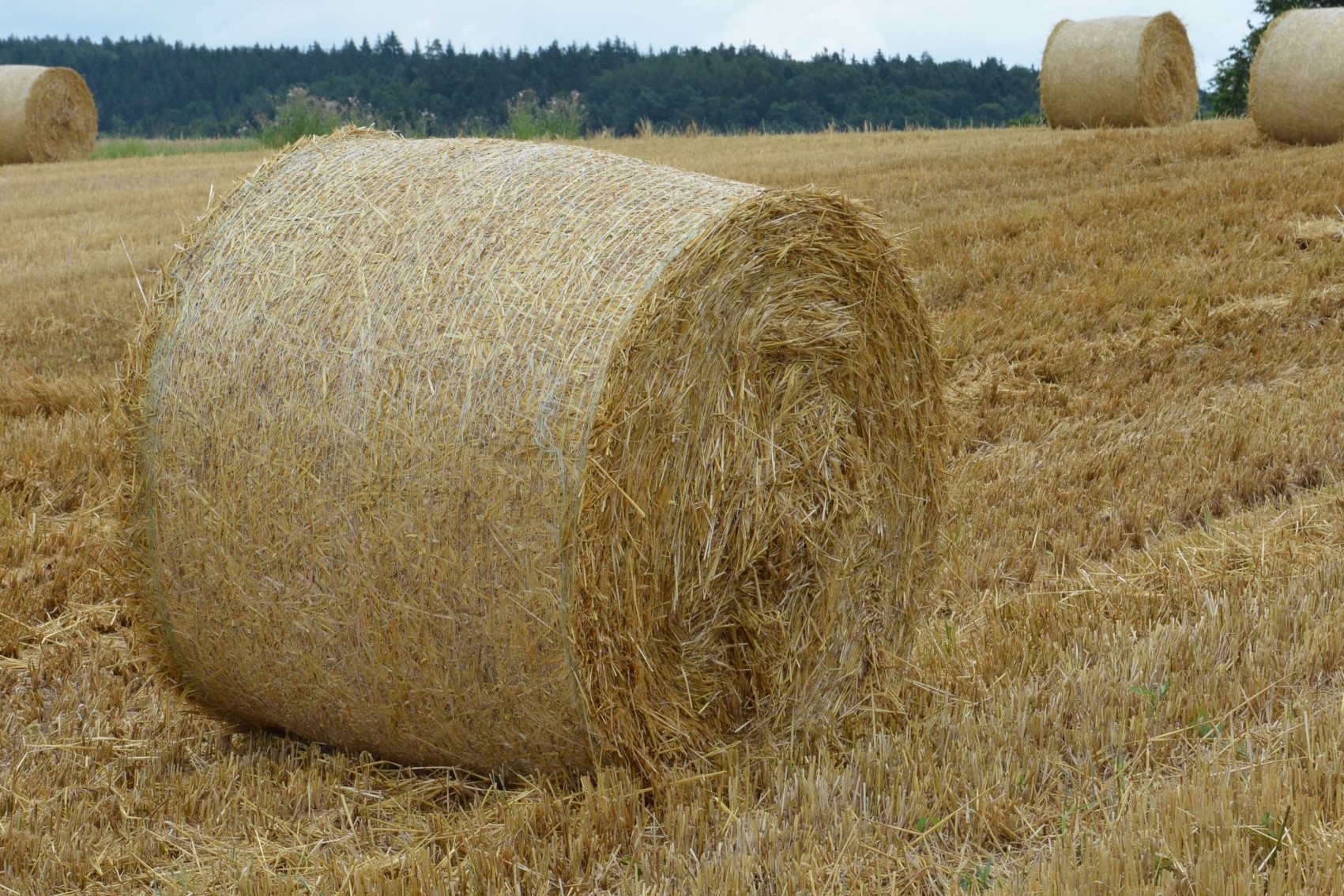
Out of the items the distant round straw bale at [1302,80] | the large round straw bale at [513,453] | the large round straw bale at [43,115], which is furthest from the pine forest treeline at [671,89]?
the large round straw bale at [513,453]

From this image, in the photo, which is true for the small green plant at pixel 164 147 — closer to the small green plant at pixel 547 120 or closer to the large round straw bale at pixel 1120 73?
the small green plant at pixel 547 120

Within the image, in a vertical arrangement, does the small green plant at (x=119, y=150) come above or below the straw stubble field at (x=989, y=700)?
above

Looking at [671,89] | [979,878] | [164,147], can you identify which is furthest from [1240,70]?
[979,878]

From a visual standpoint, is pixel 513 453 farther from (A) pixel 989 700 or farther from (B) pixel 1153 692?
(B) pixel 1153 692

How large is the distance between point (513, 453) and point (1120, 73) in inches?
672

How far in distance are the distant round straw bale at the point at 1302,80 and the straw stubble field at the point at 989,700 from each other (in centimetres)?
640

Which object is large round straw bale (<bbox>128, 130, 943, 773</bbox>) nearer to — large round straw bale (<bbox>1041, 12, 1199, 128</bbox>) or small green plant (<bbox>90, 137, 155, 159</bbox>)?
large round straw bale (<bbox>1041, 12, 1199, 128</bbox>)

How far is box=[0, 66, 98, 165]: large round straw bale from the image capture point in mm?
23266

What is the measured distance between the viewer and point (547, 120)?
2455 centimetres

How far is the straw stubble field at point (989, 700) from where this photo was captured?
3.04 metres

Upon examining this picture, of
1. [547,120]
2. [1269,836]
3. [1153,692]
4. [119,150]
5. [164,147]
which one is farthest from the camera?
[164,147]

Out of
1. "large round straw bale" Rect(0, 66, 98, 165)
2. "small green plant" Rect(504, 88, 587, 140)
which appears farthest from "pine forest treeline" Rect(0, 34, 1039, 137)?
"large round straw bale" Rect(0, 66, 98, 165)

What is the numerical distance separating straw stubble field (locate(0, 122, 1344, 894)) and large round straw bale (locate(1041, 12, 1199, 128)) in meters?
10.0

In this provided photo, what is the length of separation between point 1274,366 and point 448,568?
6.19 m
